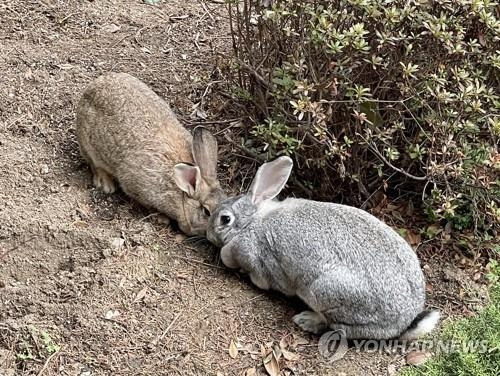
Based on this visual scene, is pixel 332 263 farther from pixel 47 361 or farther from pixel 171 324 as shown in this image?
pixel 47 361

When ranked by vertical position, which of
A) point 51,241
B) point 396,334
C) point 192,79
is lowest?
point 396,334

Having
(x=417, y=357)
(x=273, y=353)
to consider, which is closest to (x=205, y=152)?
(x=273, y=353)

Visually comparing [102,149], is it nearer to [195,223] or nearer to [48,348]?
[195,223]

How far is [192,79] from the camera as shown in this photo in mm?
6410

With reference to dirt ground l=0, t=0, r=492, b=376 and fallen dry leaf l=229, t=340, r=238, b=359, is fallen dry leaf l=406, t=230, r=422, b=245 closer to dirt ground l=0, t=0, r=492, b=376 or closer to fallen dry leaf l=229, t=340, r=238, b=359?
dirt ground l=0, t=0, r=492, b=376

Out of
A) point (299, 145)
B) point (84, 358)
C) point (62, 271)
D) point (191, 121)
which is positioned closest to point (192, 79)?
point (191, 121)

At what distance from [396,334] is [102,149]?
2.44 metres

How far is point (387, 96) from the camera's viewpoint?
16.4 ft

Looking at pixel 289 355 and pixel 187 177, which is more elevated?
pixel 187 177

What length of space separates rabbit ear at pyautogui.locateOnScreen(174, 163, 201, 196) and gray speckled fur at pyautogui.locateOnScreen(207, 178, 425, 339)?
0.58 metres

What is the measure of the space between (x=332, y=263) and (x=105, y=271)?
1.39 meters

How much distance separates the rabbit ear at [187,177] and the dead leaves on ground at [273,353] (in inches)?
48.9

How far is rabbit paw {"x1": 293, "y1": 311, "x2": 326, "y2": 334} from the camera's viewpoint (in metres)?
4.65

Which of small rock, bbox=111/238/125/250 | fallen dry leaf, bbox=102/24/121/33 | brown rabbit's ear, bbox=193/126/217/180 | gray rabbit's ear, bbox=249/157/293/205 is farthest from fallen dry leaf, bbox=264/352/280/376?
fallen dry leaf, bbox=102/24/121/33
